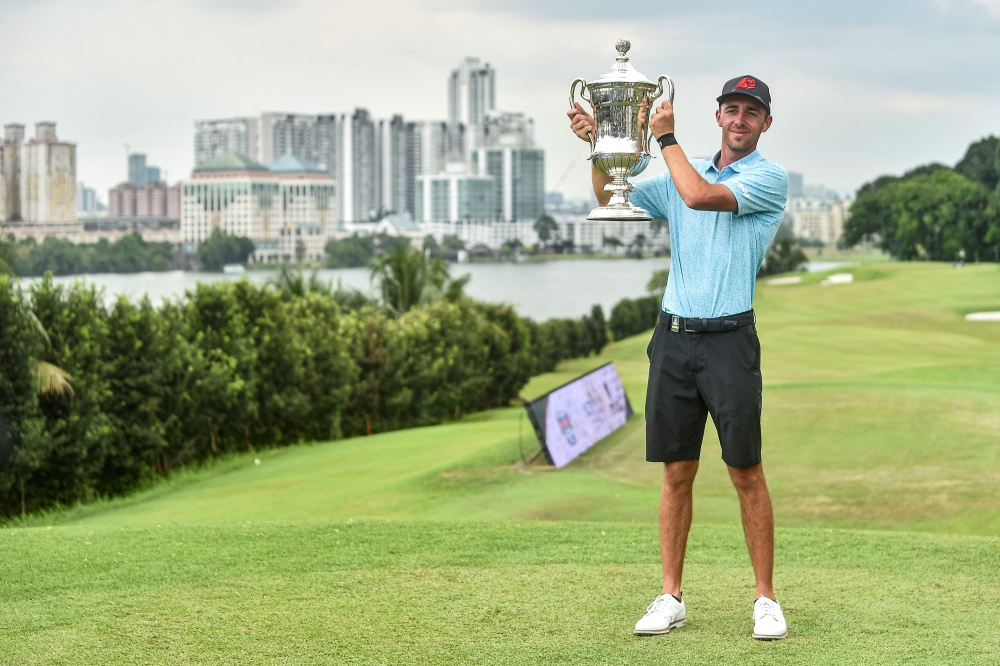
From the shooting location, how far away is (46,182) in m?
101

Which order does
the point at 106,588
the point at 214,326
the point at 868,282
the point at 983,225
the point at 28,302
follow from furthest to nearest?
1. the point at 983,225
2. the point at 868,282
3. the point at 214,326
4. the point at 28,302
5. the point at 106,588

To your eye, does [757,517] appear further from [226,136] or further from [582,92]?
[226,136]

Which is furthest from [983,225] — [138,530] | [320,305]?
[138,530]

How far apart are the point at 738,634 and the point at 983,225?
79.3m

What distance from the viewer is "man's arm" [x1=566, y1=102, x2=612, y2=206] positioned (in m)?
4.81

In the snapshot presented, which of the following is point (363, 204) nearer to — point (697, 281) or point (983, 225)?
point (983, 225)

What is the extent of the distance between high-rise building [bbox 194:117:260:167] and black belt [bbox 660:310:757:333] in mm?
189744

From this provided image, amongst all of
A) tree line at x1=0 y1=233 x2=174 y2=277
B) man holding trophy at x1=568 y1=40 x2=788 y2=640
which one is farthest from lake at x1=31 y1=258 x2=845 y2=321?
man holding trophy at x1=568 y1=40 x2=788 y2=640

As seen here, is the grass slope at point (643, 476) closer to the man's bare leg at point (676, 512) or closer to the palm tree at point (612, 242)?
the man's bare leg at point (676, 512)

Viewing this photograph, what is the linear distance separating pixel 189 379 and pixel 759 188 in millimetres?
14593

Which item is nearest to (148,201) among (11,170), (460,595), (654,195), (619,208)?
(11,170)

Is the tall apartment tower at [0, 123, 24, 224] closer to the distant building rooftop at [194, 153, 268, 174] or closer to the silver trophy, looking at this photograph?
the distant building rooftop at [194, 153, 268, 174]

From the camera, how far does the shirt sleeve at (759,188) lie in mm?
4199

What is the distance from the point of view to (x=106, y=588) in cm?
509
